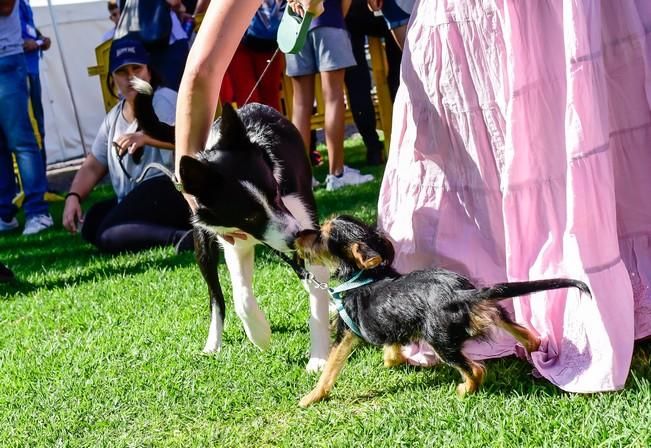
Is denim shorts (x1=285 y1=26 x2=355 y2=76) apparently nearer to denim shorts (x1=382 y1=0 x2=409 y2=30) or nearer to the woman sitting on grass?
denim shorts (x1=382 y1=0 x2=409 y2=30)

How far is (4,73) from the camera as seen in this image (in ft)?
26.0

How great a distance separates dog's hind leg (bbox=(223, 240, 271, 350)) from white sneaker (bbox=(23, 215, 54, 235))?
4.63 m

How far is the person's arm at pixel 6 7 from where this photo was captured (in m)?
7.80

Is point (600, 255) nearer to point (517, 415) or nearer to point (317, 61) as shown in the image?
point (517, 415)

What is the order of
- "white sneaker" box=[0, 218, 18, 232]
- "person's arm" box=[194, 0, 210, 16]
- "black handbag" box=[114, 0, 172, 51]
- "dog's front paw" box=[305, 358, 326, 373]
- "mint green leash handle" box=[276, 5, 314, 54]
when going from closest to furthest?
1. "mint green leash handle" box=[276, 5, 314, 54]
2. "dog's front paw" box=[305, 358, 326, 373]
3. "black handbag" box=[114, 0, 172, 51]
4. "white sneaker" box=[0, 218, 18, 232]
5. "person's arm" box=[194, 0, 210, 16]

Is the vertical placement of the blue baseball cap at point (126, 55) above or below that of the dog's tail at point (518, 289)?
above

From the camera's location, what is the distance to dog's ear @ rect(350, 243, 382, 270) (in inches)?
118

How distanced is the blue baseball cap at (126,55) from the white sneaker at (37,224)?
2290 millimetres

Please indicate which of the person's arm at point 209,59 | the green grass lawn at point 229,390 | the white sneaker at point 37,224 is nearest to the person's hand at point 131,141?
the green grass lawn at point 229,390

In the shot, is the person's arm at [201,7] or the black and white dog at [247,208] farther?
the person's arm at [201,7]

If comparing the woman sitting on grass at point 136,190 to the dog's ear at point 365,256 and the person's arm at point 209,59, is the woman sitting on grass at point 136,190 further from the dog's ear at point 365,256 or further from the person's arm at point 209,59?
the dog's ear at point 365,256

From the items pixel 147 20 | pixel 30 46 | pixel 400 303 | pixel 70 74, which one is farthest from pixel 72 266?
pixel 70 74

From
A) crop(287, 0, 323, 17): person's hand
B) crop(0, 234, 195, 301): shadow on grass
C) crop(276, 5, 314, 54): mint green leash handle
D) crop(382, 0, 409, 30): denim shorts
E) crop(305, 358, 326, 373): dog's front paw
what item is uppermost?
crop(287, 0, 323, 17): person's hand

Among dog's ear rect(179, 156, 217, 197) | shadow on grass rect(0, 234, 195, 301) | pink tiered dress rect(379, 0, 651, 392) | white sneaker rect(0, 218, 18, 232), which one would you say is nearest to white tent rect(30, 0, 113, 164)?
white sneaker rect(0, 218, 18, 232)
